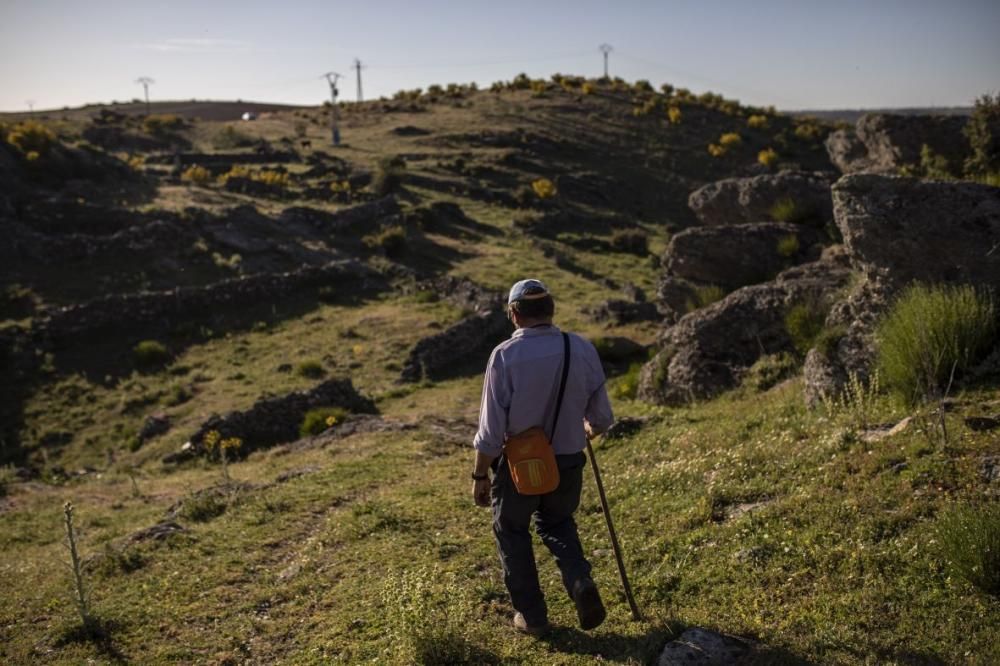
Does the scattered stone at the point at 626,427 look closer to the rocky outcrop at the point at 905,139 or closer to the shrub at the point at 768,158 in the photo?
the rocky outcrop at the point at 905,139

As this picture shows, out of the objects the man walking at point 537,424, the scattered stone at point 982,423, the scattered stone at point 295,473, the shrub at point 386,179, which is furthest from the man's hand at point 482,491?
the shrub at point 386,179

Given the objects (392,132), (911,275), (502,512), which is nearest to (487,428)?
(502,512)

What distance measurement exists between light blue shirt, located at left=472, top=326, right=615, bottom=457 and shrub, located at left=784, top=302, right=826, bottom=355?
292 inches

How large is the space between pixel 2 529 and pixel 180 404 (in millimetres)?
7906

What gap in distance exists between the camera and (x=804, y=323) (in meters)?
11.4

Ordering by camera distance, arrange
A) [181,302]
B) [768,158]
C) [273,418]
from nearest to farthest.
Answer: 1. [273,418]
2. [181,302]
3. [768,158]

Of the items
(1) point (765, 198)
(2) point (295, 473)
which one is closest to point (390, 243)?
(1) point (765, 198)

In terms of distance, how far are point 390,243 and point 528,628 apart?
2879 centimetres

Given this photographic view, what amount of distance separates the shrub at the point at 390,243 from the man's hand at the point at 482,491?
28.3 m

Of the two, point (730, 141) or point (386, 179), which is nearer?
point (386, 179)

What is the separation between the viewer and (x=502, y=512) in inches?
198

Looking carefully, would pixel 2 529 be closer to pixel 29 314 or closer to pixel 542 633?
pixel 542 633

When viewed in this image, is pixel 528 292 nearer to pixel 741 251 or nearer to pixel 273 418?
pixel 741 251

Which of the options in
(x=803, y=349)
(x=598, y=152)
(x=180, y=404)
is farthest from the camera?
(x=598, y=152)
